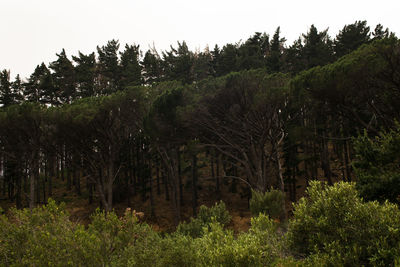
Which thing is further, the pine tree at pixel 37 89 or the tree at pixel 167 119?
the pine tree at pixel 37 89

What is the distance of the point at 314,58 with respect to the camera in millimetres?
33094

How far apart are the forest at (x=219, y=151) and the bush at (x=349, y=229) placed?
4cm

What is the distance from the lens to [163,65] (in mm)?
44344

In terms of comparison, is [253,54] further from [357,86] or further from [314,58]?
[357,86]

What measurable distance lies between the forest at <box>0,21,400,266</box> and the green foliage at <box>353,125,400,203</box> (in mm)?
61

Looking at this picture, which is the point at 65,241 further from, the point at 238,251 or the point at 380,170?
the point at 380,170

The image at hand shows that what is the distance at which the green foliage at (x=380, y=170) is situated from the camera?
10727 mm

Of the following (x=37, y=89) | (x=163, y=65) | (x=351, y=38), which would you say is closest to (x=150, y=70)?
(x=163, y=65)

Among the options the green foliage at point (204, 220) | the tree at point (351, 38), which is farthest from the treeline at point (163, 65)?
the green foliage at point (204, 220)

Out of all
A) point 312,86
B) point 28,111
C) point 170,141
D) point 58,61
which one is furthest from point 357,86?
point 58,61

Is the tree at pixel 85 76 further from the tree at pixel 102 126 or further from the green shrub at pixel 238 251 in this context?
the green shrub at pixel 238 251

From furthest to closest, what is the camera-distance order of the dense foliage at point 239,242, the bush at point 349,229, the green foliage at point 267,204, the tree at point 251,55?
the tree at point 251,55, the green foliage at point 267,204, the dense foliage at point 239,242, the bush at point 349,229

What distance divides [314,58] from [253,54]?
798 centimetres

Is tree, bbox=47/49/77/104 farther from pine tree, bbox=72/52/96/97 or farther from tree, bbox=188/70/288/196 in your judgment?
tree, bbox=188/70/288/196
